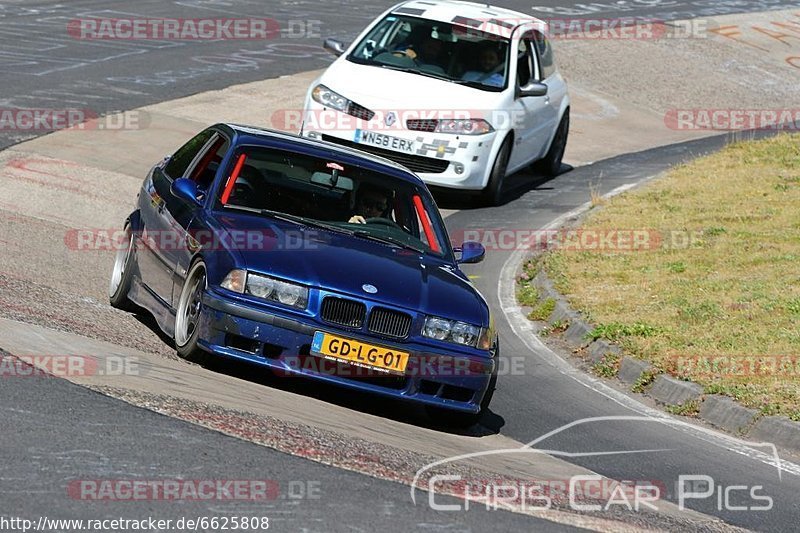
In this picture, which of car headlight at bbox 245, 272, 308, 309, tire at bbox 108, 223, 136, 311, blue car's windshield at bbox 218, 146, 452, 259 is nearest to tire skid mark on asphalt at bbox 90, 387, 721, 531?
car headlight at bbox 245, 272, 308, 309

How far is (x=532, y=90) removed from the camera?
1734 centimetres

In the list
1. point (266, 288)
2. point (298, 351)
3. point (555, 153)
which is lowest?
point (555, 153)

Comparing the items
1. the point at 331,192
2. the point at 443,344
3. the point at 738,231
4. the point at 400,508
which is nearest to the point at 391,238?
the point at 331,192

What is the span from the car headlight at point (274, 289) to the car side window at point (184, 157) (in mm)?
2209

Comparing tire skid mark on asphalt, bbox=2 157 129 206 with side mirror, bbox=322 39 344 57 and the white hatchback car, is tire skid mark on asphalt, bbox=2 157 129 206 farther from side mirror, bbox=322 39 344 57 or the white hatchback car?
side mirror, bbox=322 39 344 57

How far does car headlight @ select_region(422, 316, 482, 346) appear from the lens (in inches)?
336

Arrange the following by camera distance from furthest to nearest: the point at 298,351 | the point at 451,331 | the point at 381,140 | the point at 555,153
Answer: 1. the point at 555,153
2. the point at 381,140
3. the point at 451,331
4. the point at 298,351

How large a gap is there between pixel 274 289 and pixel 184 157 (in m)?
2.55

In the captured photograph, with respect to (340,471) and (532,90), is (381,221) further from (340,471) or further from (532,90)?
(532,90)

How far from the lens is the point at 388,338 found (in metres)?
8.42

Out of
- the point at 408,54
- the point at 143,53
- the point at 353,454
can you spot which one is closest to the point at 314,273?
the point at 353,454

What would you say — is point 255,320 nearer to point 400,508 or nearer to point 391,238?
point 391,238

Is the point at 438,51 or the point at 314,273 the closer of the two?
the point at 314,273

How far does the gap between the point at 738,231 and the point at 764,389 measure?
6.04m
